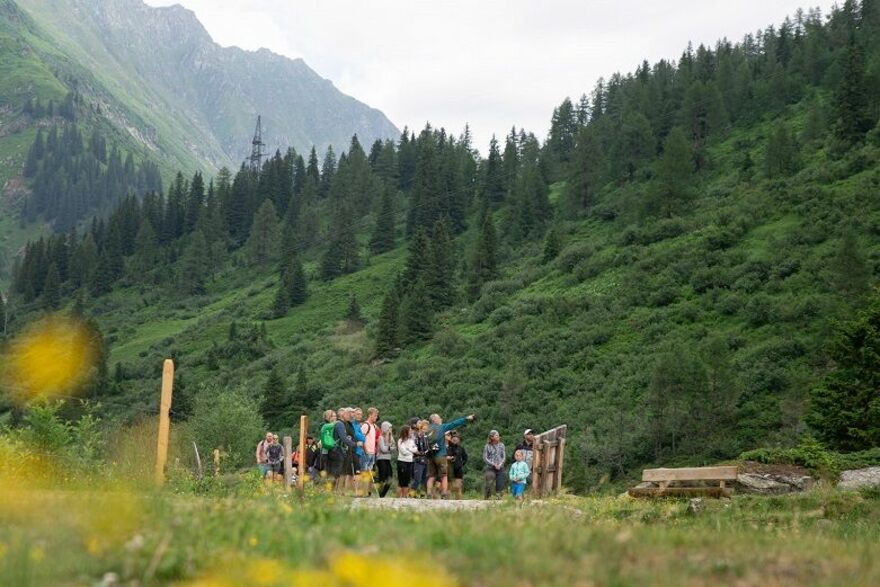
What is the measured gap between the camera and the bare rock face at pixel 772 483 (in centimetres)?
1983

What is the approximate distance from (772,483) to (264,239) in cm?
12310

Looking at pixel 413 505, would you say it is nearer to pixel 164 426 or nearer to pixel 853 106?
pixel 164 426

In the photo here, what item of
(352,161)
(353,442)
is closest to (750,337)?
(353,442)

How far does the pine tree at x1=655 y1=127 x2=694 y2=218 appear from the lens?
7981 cm

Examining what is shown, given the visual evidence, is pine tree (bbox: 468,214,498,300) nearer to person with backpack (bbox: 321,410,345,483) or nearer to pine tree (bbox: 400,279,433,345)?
pine tree (bbox: 400,279,433,345)

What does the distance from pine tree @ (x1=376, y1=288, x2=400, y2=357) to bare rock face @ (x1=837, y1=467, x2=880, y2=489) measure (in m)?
55.8

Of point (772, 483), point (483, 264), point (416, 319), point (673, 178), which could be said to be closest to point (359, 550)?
point (772, 483)

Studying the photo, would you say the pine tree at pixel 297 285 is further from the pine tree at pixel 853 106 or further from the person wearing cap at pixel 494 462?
the person wearing cap at pixel 494 462

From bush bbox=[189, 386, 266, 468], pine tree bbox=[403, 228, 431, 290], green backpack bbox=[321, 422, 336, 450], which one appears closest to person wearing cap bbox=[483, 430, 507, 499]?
green backpack bbox=[321, 422, 336, 450]

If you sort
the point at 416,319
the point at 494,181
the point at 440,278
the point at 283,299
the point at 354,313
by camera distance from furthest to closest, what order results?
the point at 494,181
the point at 283,299
the point at 354,313
the point at 440,278
the point at 416,319

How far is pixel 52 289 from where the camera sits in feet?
498

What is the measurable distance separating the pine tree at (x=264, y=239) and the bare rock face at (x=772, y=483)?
4742 inches

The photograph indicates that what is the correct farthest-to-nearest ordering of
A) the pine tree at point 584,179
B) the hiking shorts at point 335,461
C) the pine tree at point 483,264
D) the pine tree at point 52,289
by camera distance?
the pine tree at point 52,289 < the pine tree at point 584,179 < the pine tree at point 483,264 < the hiking shorts at point 335,461

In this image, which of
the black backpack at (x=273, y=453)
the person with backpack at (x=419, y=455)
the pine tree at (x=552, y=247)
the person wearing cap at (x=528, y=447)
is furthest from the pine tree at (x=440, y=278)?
the person with backpack at (x=419, y=455)
